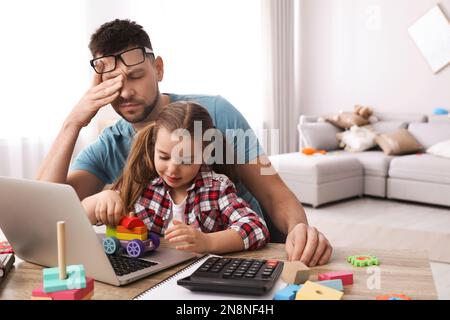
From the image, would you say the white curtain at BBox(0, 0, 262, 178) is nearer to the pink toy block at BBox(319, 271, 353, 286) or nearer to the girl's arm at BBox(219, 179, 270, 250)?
the girl's arm at BBox(219, 179, 270, 250)

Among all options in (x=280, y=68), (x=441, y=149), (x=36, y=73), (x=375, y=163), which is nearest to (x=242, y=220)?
(x=36, y=73)

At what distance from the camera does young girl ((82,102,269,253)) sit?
1220mm

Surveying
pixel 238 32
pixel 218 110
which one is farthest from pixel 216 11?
pixel 218 110

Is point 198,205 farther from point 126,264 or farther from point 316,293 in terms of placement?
point 316,293

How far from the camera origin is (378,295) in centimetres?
84

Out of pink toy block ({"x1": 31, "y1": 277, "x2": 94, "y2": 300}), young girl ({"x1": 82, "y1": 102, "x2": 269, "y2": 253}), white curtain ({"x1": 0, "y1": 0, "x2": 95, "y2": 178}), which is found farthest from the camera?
white curtain ({"x1": 0, "y1": 0, "x2": 95, "y2": 178})

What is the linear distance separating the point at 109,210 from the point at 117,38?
0.44 m

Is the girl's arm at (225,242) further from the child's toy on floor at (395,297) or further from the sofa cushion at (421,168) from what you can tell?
the sofa cushion at (421,168)

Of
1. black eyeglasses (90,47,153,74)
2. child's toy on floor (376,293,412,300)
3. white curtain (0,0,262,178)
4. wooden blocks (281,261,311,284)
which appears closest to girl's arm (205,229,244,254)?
wooden blocks (281,261,311,284)

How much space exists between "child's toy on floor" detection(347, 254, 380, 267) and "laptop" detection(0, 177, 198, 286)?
0.31 metres

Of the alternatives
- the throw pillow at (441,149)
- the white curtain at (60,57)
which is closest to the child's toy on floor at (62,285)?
the white curtain at (60,57)

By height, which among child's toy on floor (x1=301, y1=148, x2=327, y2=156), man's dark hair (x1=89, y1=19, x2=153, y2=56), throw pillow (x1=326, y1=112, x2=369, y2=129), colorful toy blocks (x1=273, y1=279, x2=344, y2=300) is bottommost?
child's toy on floor (x1=301, y1=148, x2=327, y2=156)

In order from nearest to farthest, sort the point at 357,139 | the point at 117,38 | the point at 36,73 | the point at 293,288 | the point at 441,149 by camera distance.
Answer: the point at 293,288 < the point at 117,38 < the point at 36,73 < the point at 441,149 < the point at 357,139

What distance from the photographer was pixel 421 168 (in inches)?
174
